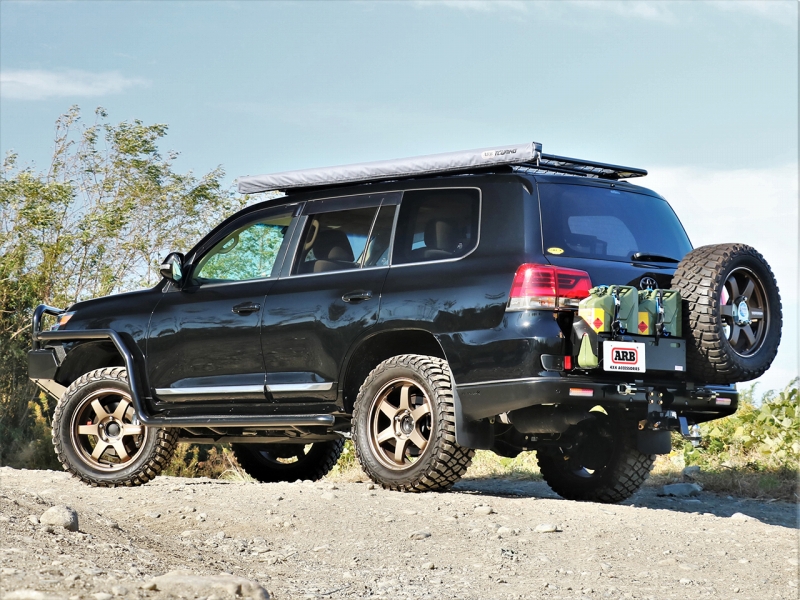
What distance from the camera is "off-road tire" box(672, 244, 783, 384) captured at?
6602mm

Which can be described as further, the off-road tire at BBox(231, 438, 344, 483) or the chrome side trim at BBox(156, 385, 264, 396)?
the off-road tire at BBox(231, 438, 344, 483)

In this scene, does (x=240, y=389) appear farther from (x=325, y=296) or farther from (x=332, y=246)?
(x=332, y=246)

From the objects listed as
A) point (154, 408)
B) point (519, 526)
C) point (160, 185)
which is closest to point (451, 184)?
point (519, 526)

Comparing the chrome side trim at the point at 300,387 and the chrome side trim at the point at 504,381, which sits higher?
the chrome side trim at the point at 504,381

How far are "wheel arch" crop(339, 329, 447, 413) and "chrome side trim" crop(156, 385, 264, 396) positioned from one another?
68 centimetres

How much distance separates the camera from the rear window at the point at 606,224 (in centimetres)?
673

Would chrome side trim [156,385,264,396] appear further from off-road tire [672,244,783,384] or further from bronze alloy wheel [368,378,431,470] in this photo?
off-road tire [672,244,783,384]

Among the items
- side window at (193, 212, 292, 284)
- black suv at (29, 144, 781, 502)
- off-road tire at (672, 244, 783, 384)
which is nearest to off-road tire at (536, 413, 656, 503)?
black suv at (29, 144, 781, 502)

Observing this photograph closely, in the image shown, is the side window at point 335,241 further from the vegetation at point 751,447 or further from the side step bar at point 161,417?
the vegetation at point 751,447

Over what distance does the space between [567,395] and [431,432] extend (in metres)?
0.94

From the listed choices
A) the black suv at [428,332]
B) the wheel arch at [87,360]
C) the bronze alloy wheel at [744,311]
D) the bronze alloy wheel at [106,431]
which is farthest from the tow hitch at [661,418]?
the wheel arch at [87,360]

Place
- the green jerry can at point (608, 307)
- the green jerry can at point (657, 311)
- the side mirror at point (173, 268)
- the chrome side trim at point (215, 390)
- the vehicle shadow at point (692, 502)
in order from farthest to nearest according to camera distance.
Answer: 1. the side mirror at point (173, 268)
2. the vehicle shadow at point (692, 502)
3. the chrome side trim at point (215, 390)
4. the green jerry can at point (657, 311)
5. the green jerry can at point (608, 307)

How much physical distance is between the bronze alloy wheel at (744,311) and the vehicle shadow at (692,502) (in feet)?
4.66

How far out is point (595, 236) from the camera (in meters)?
6.91
